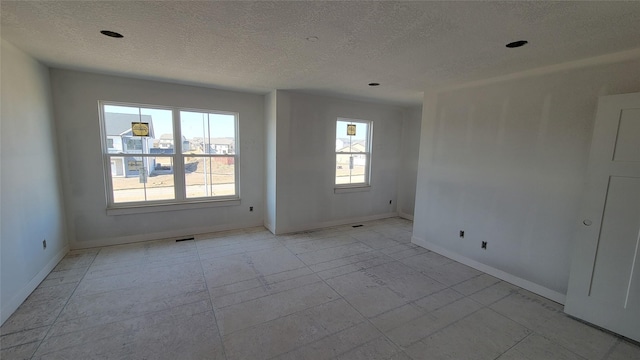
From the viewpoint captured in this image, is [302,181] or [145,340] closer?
[145,340]

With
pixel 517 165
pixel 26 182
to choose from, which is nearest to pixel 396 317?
pixel 517 165

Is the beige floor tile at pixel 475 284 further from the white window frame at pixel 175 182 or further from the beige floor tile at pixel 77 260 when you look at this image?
the beige floor tile at pixel 77 260

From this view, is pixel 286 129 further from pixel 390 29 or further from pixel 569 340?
pixel 569 340

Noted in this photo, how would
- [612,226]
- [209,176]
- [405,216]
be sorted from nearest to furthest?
[612,226], [209,176], [405,216]

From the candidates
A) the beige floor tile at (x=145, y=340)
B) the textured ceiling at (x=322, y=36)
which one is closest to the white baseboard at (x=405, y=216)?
the textured ceiling at (x=322, y=36)

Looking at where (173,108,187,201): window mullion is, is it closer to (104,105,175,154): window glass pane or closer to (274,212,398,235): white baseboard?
(104,105,175,154): window glass pane

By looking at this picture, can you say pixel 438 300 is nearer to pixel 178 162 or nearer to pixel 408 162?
pixel 408 162

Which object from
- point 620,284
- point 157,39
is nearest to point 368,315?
point 620,284

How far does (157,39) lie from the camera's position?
2270 millimetres

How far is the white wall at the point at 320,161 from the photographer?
447 centimetres

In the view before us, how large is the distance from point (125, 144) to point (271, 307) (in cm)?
324

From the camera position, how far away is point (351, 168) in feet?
17.6

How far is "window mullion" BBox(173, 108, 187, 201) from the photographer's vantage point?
162 inches

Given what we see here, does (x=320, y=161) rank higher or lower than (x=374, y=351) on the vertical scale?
higher
